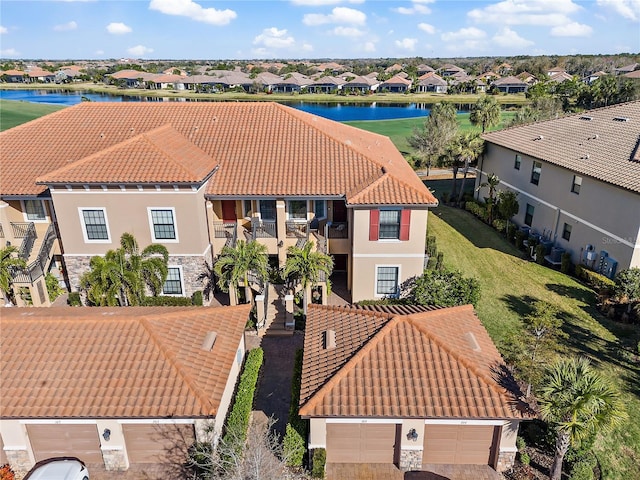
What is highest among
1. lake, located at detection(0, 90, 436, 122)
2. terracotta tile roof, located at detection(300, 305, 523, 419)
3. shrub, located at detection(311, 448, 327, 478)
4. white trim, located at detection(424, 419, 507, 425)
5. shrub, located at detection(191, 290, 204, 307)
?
lake, located at detection(0, 90, 436, 122)

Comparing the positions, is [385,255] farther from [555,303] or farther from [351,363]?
[555,303]

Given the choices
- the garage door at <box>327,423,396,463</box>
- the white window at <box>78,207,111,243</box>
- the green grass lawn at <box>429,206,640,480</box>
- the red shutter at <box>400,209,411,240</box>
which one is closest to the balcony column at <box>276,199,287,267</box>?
the red shutter at <box>400,209,411,240</box>

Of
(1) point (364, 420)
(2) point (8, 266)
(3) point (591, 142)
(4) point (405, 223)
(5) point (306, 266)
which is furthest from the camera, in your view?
(3) point (591, 142)

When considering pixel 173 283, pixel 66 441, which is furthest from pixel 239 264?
pixel 66 441

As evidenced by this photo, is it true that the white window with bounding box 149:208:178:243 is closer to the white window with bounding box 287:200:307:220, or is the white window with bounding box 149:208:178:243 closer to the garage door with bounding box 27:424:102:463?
the white window with bounding box 287:200:307:220

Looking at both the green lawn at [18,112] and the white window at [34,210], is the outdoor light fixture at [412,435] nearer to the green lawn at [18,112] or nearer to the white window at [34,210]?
the white window at [34,210]

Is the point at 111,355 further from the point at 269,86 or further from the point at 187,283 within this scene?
the point at 269,86

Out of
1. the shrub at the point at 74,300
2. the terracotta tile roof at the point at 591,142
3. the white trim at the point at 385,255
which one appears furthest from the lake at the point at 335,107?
the shrub at the point at 74,300
